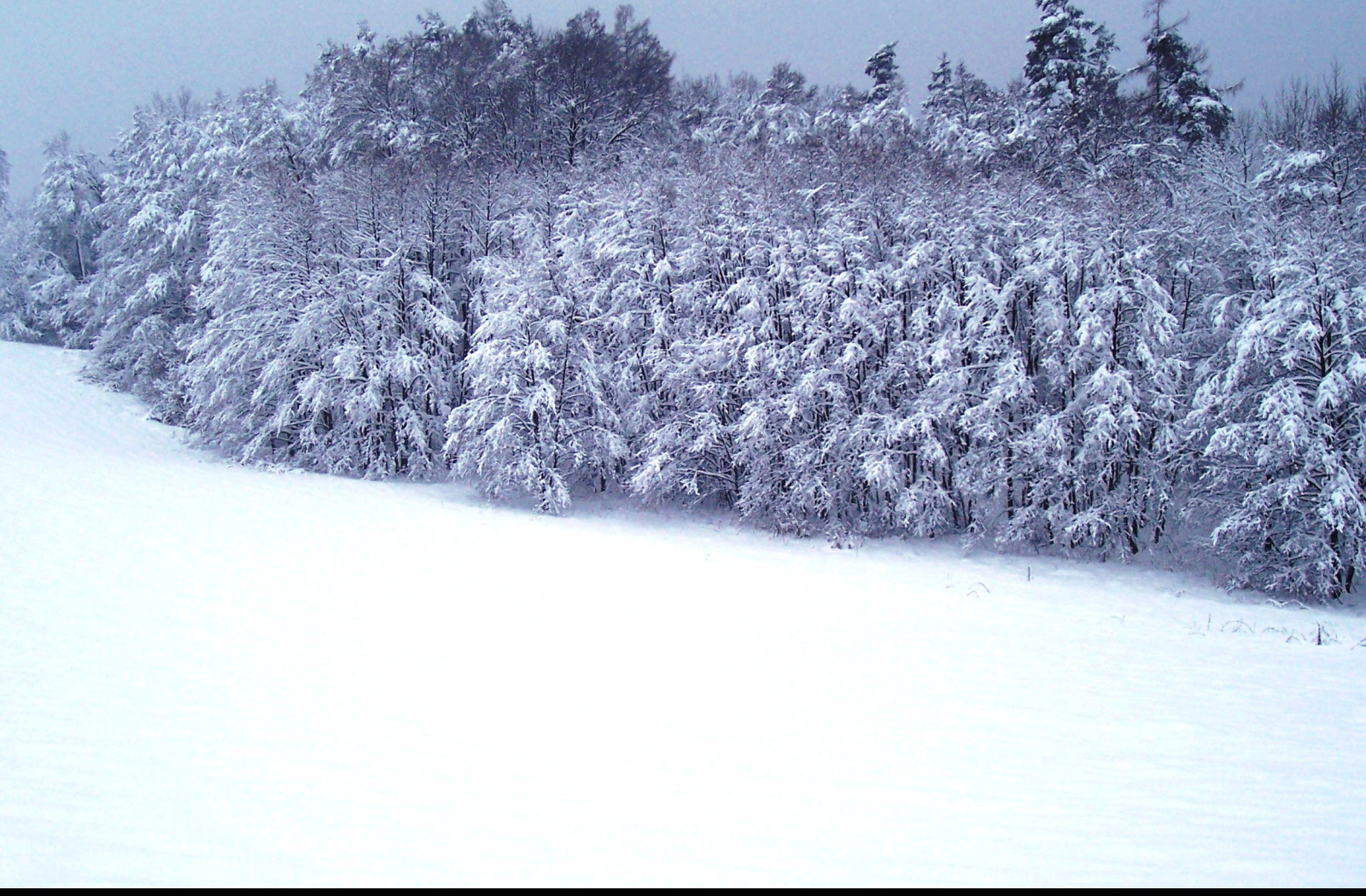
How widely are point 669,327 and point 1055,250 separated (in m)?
9.05

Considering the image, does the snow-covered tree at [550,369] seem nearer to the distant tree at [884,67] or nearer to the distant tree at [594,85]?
the distant tree at [594,85]

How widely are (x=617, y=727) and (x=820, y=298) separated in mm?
13522

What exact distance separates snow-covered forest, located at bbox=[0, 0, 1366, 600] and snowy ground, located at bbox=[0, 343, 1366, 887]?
4.60m

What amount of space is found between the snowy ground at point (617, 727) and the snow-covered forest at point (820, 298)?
15.1 feet

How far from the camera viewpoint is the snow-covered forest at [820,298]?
47.5 feet

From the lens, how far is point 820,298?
1691 centimetres

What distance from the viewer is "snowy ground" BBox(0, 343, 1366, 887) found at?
11.7 feet

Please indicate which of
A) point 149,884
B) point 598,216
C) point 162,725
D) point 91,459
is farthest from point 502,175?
point 149,884

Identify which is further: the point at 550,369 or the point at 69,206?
the point at 69,206

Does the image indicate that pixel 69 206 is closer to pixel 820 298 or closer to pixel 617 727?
pixel 820 298

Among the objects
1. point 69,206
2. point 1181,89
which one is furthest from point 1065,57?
point 69,206

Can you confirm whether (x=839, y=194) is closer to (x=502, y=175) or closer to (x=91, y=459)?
(x=502, y=175)

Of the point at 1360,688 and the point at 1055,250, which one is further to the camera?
the point at 1055,250

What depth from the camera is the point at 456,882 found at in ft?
10.7
